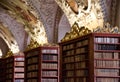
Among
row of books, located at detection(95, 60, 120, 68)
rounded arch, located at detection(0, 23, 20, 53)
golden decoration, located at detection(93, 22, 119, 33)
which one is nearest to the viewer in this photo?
row of books, located at detection(95, 60, 120, 68)

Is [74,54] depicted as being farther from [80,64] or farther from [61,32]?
[61,32]

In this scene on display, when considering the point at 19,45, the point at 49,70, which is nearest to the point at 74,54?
the point at 49,70

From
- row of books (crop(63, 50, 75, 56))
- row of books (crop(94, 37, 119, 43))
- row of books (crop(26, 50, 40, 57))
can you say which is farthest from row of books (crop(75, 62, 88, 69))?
row of books (crop(26, 50, 40, 57))

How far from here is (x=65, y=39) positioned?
11.9 m

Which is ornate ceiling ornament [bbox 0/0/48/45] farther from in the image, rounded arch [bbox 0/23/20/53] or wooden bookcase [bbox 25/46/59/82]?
rounded arch [bbox 0/23/20/53]

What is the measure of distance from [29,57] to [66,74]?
13.5ft

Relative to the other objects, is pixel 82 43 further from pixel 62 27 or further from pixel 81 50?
pixel 62 27

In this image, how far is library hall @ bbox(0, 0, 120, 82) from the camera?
9.62 metres

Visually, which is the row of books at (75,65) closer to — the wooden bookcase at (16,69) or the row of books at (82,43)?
the row of books at (82,43)

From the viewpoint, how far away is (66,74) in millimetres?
11570

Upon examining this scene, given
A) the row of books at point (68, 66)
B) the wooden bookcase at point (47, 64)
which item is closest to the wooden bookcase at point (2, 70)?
the wooden bookcase at point (47, 64)

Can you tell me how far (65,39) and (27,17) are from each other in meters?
4.79

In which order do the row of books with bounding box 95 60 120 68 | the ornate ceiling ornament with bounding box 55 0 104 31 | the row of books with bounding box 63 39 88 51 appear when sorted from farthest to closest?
the ornate ceiling ornament with bounding box 55 0 104 31
the row of books with bounding box 63 39 88 51
the row of books with bounding box 95 60 120 68

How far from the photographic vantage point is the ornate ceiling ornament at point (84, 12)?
10430 mm
